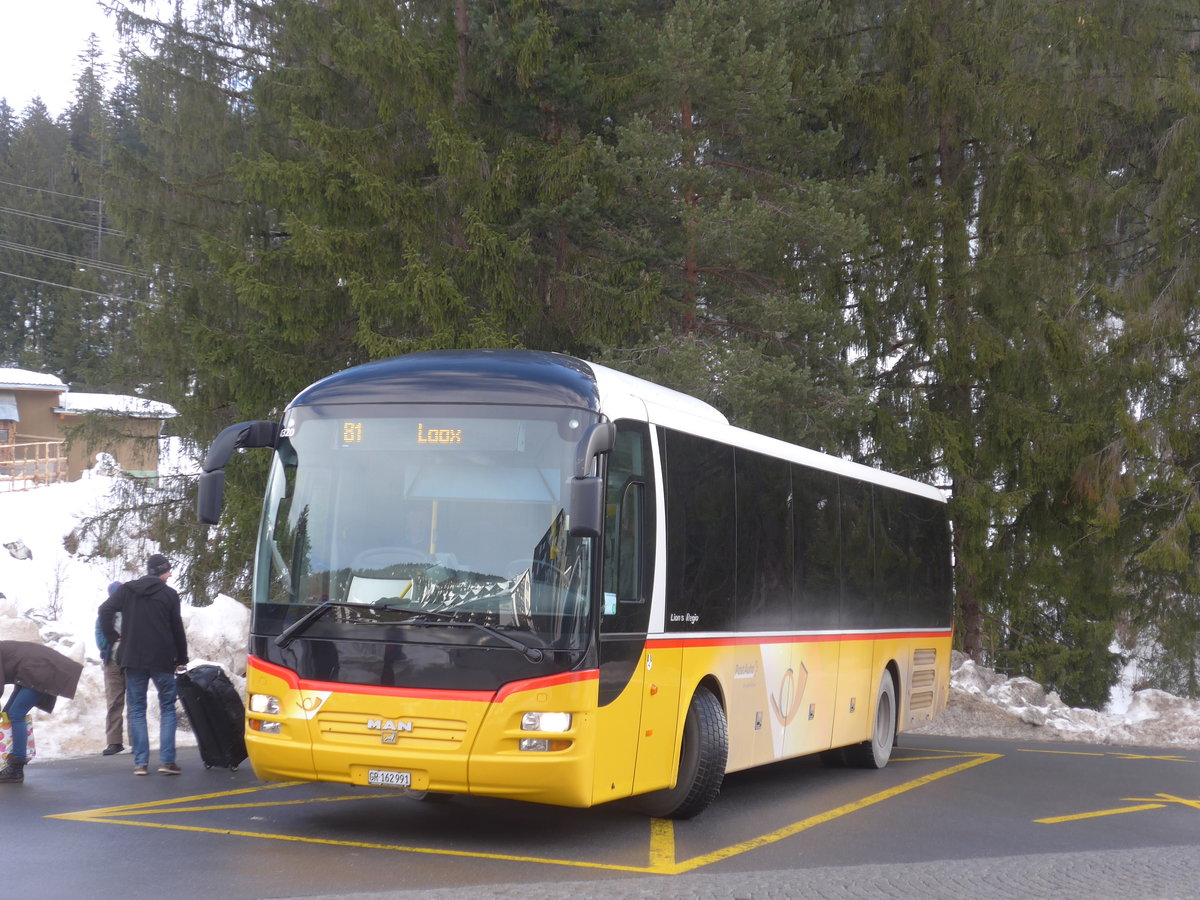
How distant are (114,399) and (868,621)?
2050 centimetres

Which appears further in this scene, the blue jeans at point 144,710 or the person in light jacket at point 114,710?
the person in light jacket at point 114,710

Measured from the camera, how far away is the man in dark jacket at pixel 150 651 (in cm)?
1106

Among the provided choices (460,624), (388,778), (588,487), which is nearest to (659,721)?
(460,624)

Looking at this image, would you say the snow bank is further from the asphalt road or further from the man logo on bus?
the man logo on bus

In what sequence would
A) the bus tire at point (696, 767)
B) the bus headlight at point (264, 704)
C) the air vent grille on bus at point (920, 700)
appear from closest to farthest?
the bus headlight at point (264, 704) < the bus tire at point (696, 767) < the air vent grille on bus at point (920, 700)

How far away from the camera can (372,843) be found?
28.2 ft

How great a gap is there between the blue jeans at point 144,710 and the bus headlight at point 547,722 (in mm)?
4313

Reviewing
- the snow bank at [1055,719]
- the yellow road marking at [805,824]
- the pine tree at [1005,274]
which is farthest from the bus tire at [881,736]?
the pine tree at [1005,274]

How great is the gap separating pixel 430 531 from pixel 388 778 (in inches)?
61.0

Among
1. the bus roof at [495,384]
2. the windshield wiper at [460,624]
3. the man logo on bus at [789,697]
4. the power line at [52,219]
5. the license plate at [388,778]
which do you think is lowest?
the license plate at [388,778]

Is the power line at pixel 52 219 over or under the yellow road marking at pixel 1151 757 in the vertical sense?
over

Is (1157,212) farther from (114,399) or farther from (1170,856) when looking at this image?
(114,399)

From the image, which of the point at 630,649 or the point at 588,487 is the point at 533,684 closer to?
the point at 630,649

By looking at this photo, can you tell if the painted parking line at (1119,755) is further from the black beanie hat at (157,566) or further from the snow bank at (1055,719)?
the black beanie hat at (157,566)
